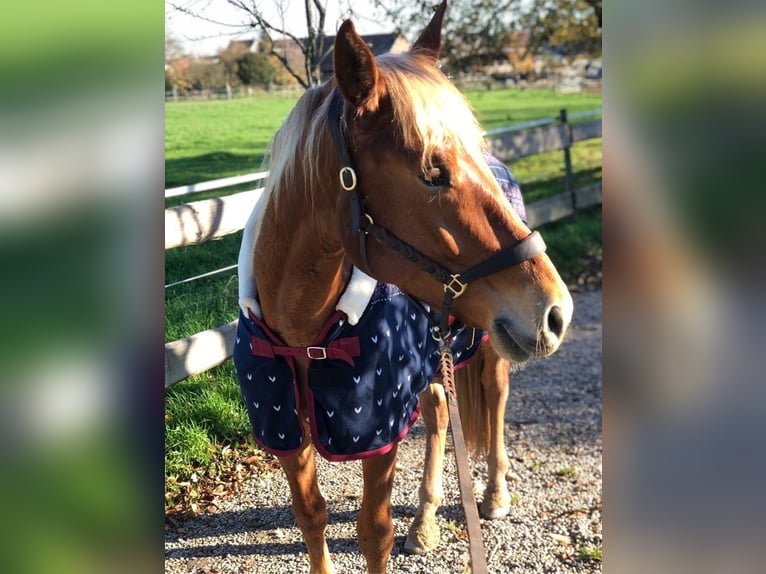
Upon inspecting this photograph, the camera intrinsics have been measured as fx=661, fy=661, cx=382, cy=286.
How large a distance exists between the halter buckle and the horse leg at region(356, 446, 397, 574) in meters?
1.03

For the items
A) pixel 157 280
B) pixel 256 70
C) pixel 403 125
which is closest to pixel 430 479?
pixel 403 125

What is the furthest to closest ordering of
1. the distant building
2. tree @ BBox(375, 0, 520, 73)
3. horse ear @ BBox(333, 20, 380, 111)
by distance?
tree @ BBox(375, 0, 520, 73) → the distant building → horse ear @ BBox(333, 20, 380, 111)

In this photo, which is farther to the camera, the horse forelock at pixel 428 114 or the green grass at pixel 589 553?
the green grass at pixel 589 553

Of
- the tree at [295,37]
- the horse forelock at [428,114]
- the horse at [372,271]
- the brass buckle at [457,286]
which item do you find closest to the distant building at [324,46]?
the tree at [295,37]

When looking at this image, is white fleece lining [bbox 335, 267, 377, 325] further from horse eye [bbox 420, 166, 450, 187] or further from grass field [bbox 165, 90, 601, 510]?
grass field [bbox 165, 90, 601, 510]

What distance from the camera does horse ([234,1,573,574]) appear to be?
175 cm

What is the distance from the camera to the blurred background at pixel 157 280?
0.71 m

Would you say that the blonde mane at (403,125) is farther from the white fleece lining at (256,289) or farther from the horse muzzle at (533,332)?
the horse muzzle at (533,332)

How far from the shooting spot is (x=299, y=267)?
208cm

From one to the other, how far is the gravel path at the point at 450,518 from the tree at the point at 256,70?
3.04 meters

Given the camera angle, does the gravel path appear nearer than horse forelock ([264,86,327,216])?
No

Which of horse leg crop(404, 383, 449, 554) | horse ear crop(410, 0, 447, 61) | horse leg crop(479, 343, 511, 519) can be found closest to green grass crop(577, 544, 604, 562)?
horse leg crop(479, 343, 511, 519)

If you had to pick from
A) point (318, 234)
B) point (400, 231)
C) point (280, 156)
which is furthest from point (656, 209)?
point (280, 156)

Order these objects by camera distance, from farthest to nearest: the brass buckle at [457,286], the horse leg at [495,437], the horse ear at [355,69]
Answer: the horse leg at [495,437] < the brass buckle at [457,286] < the horse ear at [355,69]
